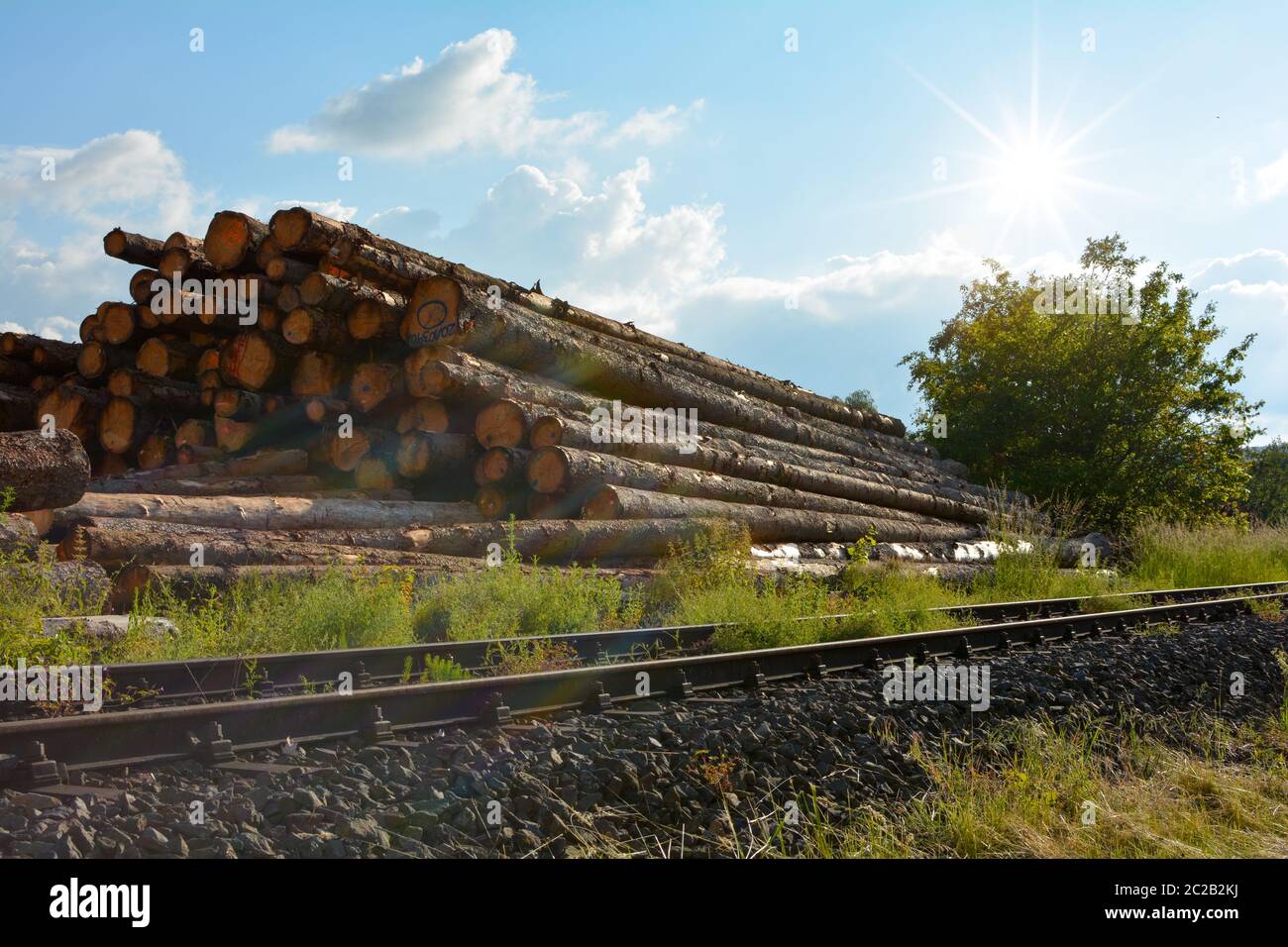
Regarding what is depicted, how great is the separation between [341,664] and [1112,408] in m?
20.7

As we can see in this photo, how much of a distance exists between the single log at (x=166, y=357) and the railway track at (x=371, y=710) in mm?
10087

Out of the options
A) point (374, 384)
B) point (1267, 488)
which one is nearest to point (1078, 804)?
point (374, 384)

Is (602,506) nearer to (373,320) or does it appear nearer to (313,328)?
(373,320)

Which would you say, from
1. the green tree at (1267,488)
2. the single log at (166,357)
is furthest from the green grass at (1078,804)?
the green tree at (1267,488)

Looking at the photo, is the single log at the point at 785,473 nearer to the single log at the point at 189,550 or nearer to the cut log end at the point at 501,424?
the cut log end at the point at 501,424

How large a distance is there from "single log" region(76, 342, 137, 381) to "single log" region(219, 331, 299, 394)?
2.20m

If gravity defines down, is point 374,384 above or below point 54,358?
below

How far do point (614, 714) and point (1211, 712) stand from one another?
4.31 metres

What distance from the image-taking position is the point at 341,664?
19.9ft

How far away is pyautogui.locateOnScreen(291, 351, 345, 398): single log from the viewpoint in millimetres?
12789
